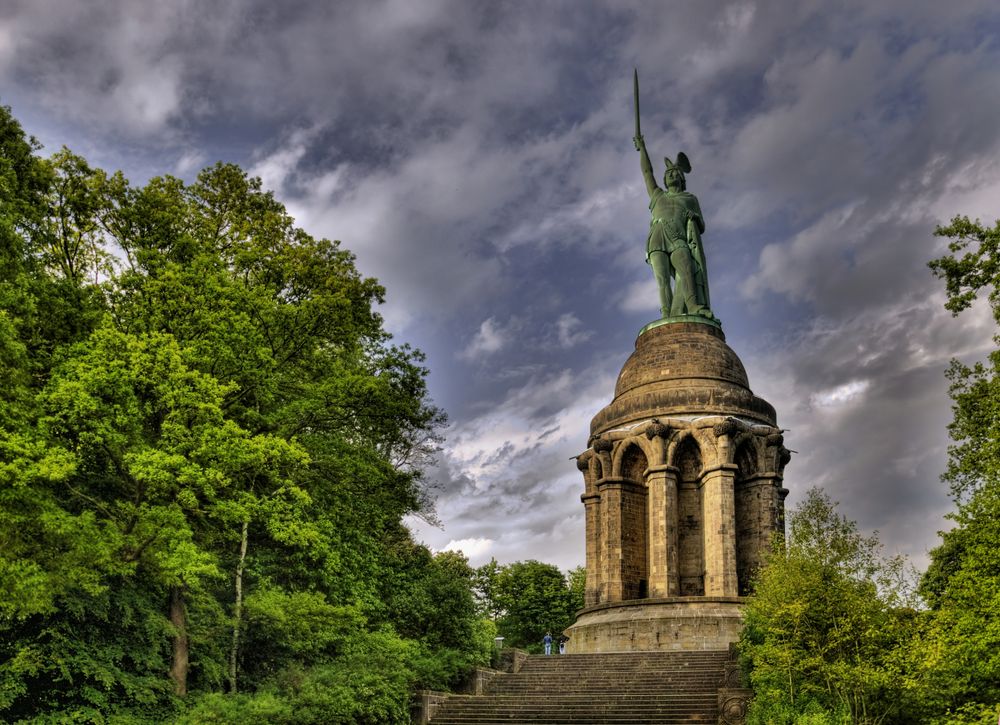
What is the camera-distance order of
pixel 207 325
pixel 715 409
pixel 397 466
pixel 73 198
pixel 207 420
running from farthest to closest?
1. pixel 715 409
2. pixel 397 466
3. pixel 73 198
4. pixel 207 325
5. pixel 207 420

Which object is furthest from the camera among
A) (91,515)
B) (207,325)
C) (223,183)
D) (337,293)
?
(223,183)

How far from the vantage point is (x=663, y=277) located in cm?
3341

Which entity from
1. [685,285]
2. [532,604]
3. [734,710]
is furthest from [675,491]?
[532,604]

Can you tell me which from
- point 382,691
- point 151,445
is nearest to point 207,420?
point 151,445

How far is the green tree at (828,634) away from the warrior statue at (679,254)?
672 inches

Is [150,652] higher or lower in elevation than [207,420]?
lower

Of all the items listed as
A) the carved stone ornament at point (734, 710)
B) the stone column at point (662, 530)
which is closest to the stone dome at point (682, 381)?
the stone column at point (662, 530)

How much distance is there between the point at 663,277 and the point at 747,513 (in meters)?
9.28

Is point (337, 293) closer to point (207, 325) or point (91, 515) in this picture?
point (207, 325)

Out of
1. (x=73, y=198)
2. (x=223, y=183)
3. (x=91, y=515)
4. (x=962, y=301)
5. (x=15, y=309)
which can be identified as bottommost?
(x=91, y=515)

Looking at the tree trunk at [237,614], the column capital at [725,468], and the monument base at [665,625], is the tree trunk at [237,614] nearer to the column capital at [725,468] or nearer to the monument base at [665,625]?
the monument base at [665,625]

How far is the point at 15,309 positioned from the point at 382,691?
405 inches

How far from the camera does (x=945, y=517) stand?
17344 mm

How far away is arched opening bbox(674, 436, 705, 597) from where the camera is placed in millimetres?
29609
